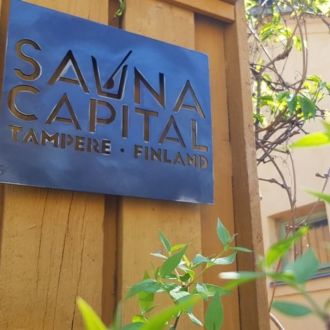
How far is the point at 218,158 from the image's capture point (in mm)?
1570

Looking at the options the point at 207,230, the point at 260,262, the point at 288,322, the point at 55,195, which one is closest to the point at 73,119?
the point at 55,195

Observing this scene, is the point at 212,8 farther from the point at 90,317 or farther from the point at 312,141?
the point at 90,317

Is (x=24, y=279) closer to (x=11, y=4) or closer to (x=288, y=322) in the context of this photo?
(x=11, y=4)

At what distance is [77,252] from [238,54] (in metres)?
0.80

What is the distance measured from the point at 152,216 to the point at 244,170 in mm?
335

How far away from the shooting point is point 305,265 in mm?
314

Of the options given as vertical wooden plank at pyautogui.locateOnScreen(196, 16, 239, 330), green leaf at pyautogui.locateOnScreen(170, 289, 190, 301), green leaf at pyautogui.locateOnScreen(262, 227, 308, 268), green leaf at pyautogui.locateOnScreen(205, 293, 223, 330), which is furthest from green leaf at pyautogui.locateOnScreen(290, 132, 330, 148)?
vertical wooden plank at pyautogui.locateOnScreen(196, 16, 239, 330)

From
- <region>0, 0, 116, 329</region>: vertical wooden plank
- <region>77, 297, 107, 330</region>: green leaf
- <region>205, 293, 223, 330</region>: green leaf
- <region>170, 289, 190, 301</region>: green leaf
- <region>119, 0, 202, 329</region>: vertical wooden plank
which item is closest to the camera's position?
<region>77, 297, 107, 330</region>: green leaf

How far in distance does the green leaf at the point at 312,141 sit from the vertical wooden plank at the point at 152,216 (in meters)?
0.95

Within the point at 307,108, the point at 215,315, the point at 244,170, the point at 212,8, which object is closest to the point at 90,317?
the point at 215,315

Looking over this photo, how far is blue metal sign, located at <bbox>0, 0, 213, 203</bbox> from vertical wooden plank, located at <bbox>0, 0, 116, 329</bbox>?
0.05 m

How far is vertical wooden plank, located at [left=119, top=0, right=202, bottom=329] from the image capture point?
1.30 m

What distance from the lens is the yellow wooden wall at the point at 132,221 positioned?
1168mm

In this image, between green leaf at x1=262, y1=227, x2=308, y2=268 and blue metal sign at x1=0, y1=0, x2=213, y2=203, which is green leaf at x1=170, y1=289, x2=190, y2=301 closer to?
blue metal sign at x1=0, y1=0, x2=213, y2=203
